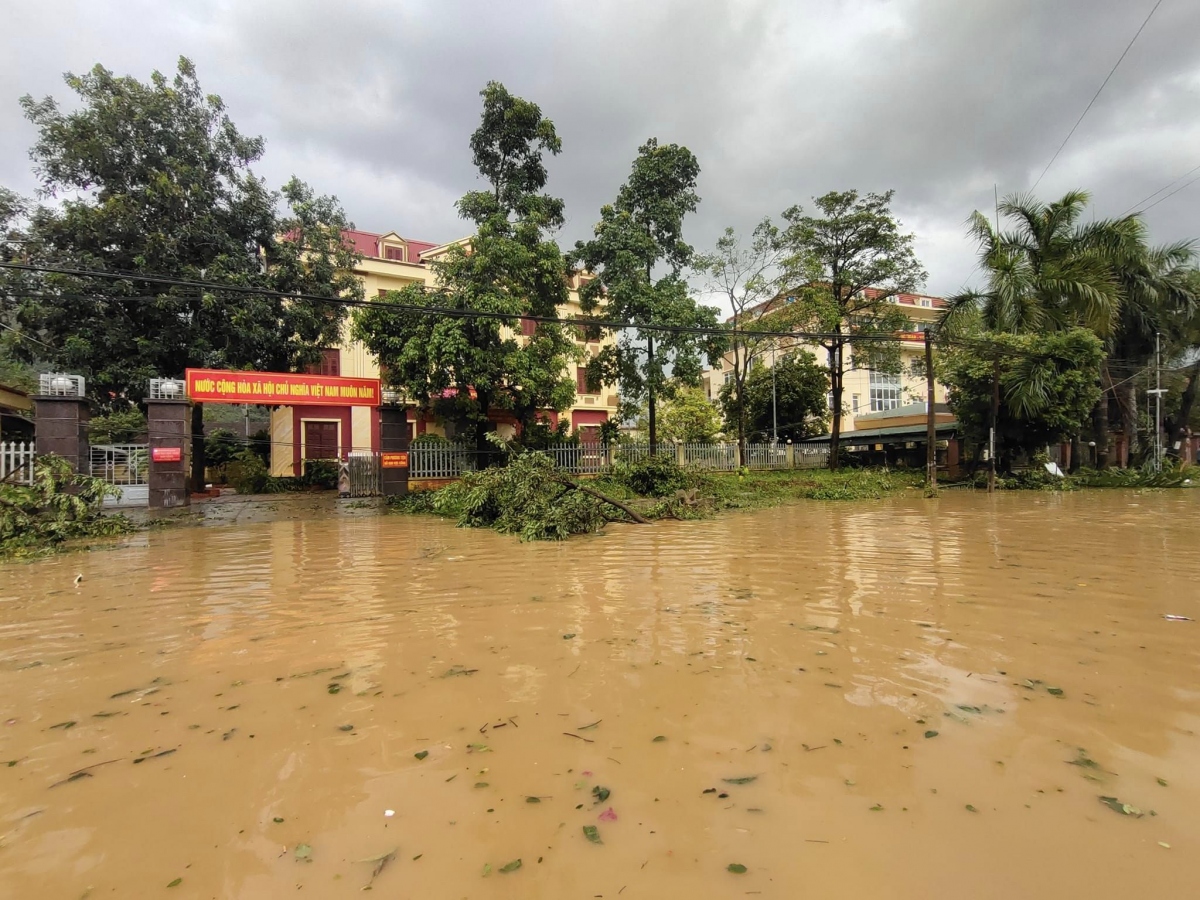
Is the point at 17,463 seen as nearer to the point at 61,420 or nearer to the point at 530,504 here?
the point at 61,420

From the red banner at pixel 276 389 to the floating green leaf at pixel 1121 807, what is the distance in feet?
48.1

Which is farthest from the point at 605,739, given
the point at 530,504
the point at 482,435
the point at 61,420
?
the point at 482,435

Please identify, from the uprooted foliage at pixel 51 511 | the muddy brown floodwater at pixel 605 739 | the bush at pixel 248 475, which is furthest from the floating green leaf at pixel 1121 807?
the bush at pixel 248 475

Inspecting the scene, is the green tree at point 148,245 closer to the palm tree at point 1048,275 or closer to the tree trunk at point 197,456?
the tree trunk at point 197,456

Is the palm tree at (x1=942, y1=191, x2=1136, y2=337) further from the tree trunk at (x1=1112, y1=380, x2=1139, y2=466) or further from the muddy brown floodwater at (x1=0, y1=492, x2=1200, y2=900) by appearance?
the muddy brown floodwater at (x1=0, y1=492, x2=1200, y2=900)

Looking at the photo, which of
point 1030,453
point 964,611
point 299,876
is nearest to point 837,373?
point 1030,453

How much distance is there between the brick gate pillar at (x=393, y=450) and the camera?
15.1 m

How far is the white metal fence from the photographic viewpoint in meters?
10.3

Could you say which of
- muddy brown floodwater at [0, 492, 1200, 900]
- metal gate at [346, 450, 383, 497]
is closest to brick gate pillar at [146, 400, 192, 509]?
metal gate at [346, 450, 383, 497]

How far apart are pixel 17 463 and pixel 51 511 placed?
2.55 meters

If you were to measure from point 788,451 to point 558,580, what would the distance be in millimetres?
20493

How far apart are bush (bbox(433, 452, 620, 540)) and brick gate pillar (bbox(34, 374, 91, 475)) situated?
780 centimetres

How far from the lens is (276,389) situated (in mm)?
13398

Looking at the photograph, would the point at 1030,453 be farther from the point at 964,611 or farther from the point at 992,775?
the point at 992,775
